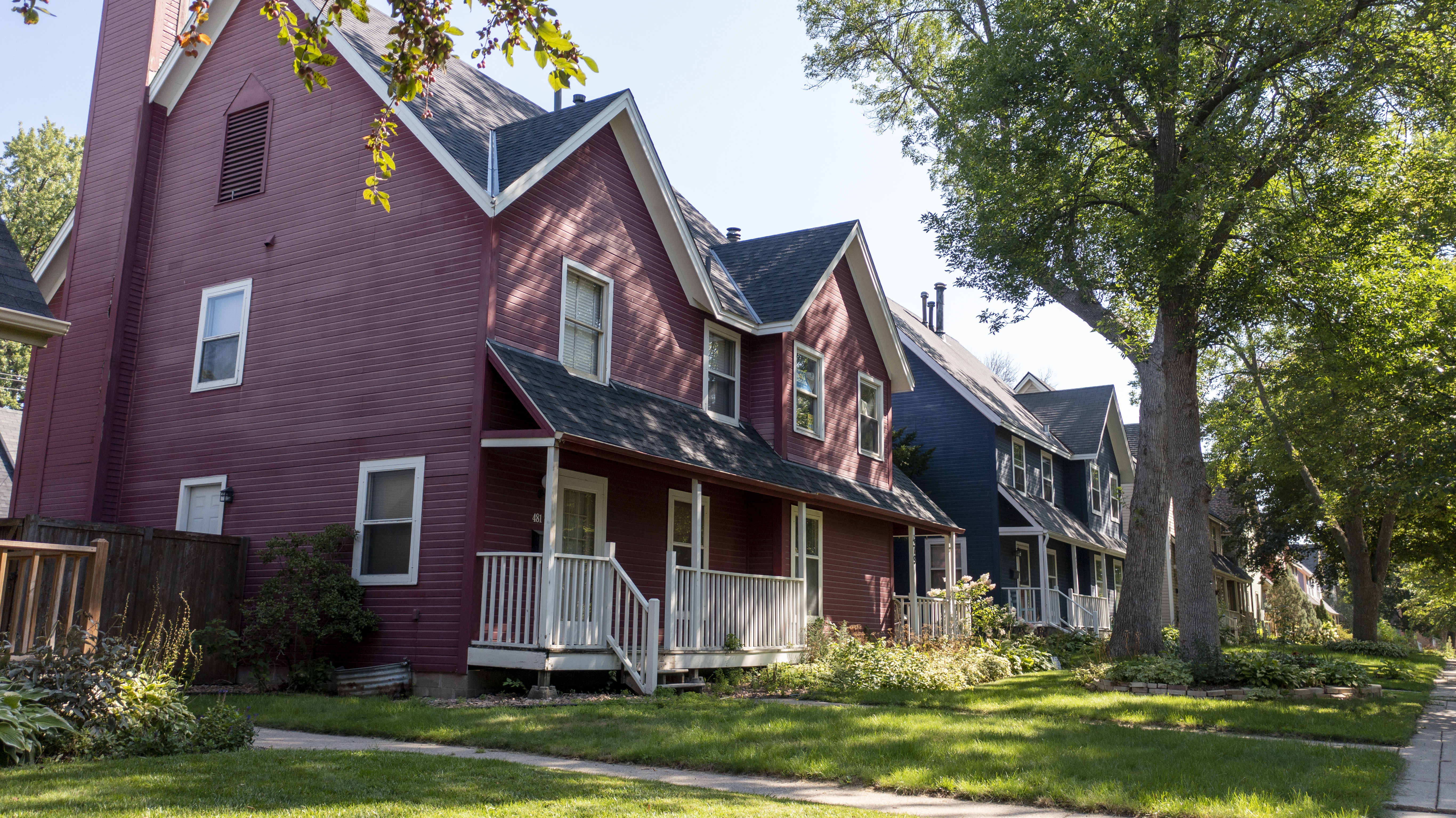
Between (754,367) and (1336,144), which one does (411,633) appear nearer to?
(754,367)

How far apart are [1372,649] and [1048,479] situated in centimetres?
1007

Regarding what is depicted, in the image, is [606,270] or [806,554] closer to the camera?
[606,270]

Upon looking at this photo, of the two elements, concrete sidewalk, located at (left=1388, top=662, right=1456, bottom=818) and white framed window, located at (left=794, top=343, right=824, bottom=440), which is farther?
white framed window, located at (left=794, top=343, right=824, bottom=440)

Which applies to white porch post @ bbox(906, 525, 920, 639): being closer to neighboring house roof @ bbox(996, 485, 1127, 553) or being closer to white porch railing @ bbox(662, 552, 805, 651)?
white porch railing @ bbox(662, 552, 805, 651)

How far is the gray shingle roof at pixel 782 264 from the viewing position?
1894cm

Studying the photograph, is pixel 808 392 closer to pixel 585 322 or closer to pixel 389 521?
pixel 585 322

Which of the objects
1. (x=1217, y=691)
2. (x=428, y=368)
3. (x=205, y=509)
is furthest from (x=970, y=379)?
(x=205, y=509)

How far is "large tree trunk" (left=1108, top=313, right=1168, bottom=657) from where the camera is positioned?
64.1 ft

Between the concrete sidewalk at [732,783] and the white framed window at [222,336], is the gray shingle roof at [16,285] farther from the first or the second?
the concrete sidewalk at [732,783]

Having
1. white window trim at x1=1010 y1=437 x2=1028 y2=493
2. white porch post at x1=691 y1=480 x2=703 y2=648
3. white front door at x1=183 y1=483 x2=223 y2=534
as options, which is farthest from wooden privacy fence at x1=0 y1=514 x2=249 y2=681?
white window trim at x1=1010 y1=437 x2=1028 y2=493

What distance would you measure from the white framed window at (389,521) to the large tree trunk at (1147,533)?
13148mm

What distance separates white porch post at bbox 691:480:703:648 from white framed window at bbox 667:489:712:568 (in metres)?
1.33

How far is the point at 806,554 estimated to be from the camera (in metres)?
18.4

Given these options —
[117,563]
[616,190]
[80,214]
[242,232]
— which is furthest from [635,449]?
[80,214]
